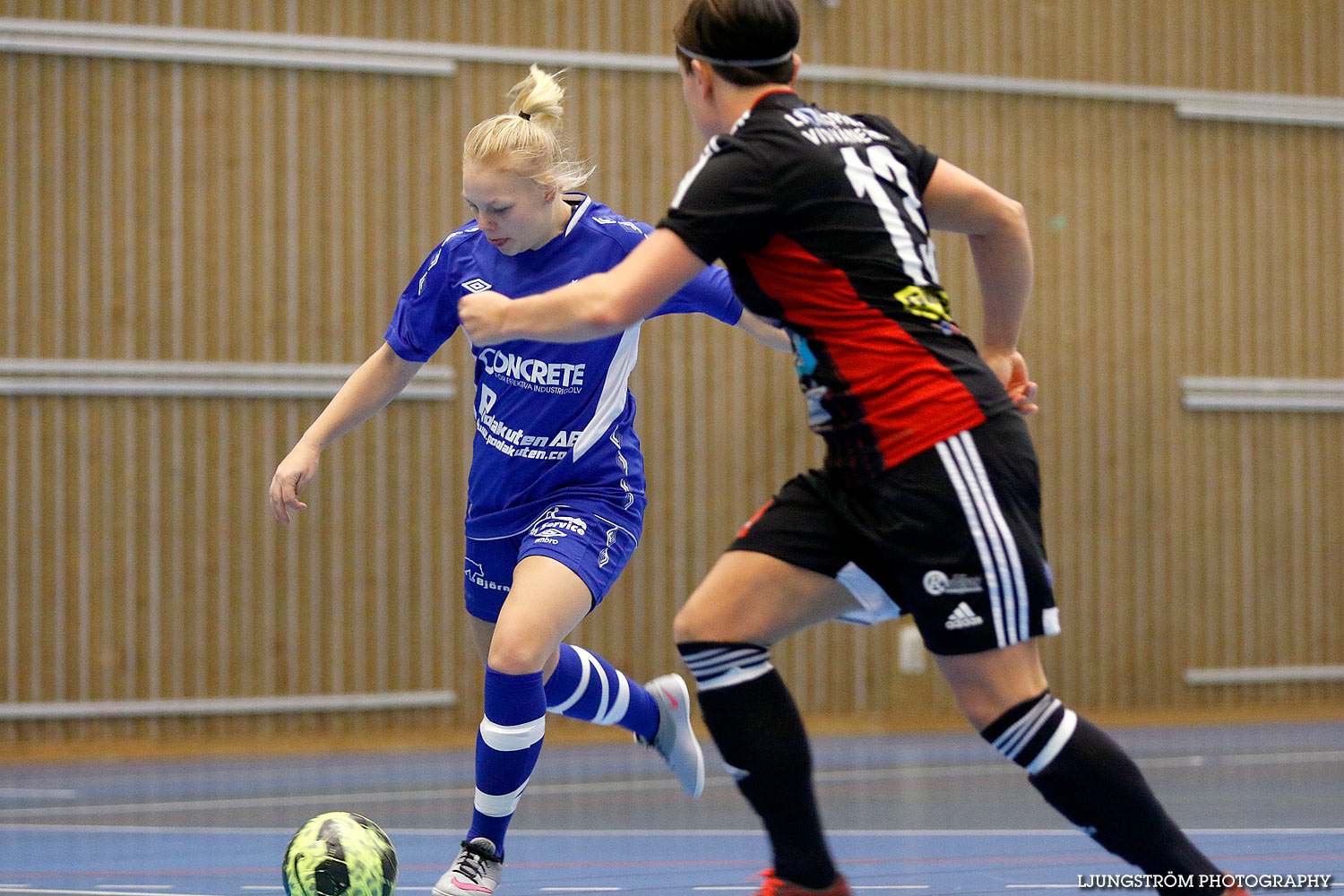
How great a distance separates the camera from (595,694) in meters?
3.79

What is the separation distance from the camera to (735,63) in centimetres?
239

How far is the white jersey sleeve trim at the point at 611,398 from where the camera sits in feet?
11.2

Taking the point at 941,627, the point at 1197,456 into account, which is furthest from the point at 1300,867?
the point at 1197,456

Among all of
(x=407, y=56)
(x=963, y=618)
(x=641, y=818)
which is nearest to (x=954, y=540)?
(x=963, y=618)

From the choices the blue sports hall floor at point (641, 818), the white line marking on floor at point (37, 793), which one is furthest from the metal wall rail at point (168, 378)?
the white line marking on floor at point (37, 793)

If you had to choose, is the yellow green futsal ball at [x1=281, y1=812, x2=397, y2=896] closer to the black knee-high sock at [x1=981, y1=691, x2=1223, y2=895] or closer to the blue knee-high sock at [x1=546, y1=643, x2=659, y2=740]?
the blue knee-high sock at [x1=546, y1=643, x2=659, y2=740]

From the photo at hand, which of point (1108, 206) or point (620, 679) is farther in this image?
point (1108, 206)

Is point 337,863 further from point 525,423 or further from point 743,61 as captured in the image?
point 743,61

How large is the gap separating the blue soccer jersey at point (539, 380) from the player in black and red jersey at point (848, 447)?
0.98m

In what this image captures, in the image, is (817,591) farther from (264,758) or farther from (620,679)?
(264,758)

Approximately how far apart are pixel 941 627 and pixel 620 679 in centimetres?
Answer: 172

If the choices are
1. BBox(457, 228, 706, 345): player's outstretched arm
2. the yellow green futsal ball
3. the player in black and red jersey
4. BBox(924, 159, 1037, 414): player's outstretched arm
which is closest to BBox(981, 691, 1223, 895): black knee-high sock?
the player in black and red jersey

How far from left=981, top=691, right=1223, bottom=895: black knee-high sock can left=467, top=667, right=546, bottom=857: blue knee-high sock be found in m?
1.17

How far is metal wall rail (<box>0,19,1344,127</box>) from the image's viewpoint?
776 centimetres
